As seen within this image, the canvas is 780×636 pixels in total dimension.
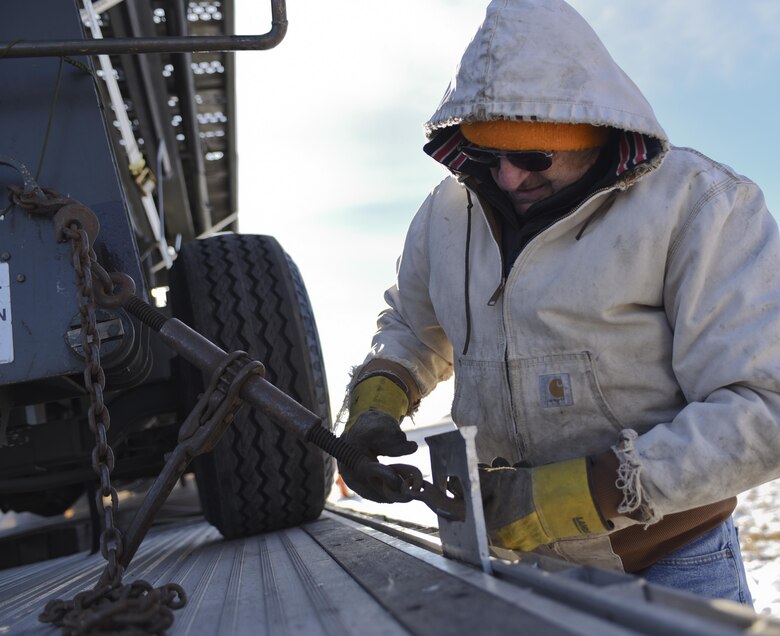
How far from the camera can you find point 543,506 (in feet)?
6.18

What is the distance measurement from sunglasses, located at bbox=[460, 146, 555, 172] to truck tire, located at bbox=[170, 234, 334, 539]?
43.4 inches

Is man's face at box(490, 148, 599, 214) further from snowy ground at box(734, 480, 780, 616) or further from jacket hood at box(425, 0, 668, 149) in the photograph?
snowy ground at box(734, 480, 780, 616)

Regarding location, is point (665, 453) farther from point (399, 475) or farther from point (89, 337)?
point (89, 337)

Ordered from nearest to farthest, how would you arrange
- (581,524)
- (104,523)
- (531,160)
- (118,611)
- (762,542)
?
1. (118,611)
2. (104,523)
3. (581,524)
4. (531,160)
5. (762,542)

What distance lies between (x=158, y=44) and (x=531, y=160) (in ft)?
3.84

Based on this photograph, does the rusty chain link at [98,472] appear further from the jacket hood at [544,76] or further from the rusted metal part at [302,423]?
the jacket hood at [544,76]

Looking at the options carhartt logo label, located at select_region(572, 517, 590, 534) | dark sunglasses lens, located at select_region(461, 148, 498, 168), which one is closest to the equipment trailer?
carhartt logo label, located at select_region(572, 517, 590, 534)

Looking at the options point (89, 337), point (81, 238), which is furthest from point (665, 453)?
point (81, 238)

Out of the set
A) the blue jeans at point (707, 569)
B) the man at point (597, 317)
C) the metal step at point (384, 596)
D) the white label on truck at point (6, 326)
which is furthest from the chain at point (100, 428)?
the blue jeans at point (707, 569)

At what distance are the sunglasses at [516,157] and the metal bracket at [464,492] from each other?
0.73 metres

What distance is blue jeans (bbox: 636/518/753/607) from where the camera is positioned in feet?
7.17

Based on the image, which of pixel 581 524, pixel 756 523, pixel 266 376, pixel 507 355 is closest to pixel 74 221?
pixel 266 376

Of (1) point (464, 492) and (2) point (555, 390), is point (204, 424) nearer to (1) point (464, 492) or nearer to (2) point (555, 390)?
(1) point (464, 492)

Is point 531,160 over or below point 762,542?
over
